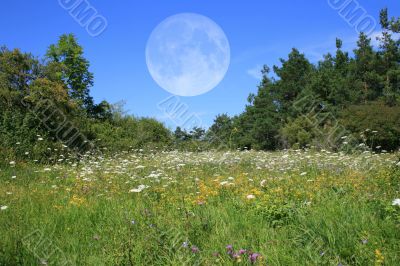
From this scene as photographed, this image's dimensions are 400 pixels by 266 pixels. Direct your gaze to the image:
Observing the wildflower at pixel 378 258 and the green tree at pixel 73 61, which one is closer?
the wildflower at pixel 378 258

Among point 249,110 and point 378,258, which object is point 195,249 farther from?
point 249,110

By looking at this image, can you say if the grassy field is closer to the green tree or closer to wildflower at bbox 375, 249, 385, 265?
wildflower at bbox 375, 249, 385, 265

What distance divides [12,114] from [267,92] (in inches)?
1405

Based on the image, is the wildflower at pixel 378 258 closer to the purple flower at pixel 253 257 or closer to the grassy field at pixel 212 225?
the grassy field at pixel 212 225

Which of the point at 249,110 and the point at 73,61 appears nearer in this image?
the point at 73,61

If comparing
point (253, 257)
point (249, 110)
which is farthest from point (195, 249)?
point (249, 110)

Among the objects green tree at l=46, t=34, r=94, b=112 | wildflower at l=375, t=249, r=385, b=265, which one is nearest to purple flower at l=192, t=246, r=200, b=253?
wildflower at l=375, t=249, r=385, b=265

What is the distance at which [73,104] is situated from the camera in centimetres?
2192

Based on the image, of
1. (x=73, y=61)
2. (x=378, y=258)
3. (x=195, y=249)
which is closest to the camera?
(x=378, y=258)

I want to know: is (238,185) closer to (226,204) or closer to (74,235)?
(226,204)

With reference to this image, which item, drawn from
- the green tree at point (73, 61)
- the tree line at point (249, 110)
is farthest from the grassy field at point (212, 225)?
the green tree at point (73, 61)

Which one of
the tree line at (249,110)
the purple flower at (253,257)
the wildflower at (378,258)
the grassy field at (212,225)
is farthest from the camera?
the tree line at (249,110)

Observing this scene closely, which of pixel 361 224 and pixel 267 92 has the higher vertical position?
pixel 267 92

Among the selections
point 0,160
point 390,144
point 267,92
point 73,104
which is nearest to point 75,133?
point 73,104
